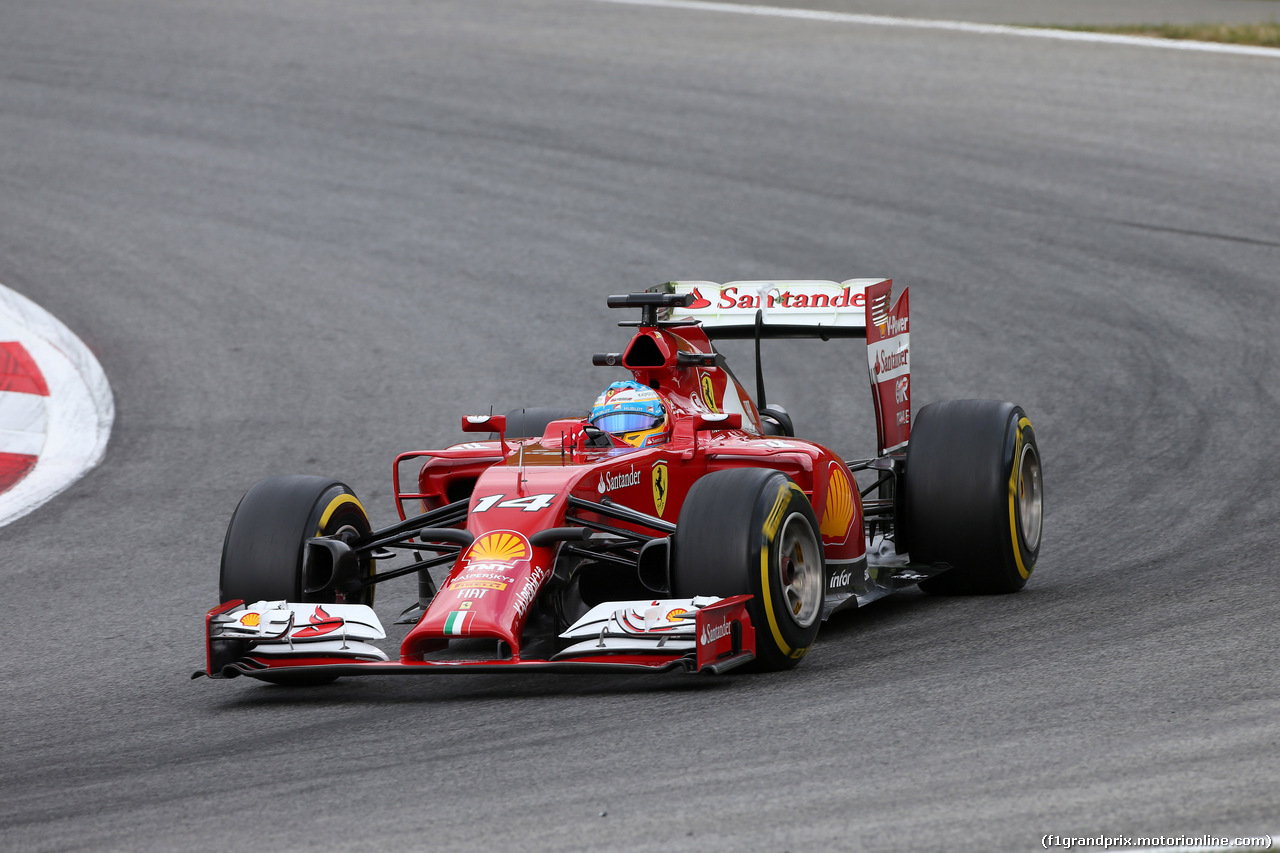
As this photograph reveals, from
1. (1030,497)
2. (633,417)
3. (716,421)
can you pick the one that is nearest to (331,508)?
(633,417)

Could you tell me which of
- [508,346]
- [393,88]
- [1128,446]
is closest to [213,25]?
[393,88]

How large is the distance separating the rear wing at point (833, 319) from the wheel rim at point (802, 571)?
1843 millimetres

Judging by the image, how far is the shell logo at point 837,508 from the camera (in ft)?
26.4

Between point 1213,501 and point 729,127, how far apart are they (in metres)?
11.3

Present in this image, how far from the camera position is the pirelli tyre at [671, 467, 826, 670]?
663 cm

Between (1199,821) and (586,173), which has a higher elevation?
(586,173)

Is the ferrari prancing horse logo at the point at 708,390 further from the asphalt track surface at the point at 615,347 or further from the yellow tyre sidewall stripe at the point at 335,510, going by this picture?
the yellow tyre sidewall stripe at the point at 335,510

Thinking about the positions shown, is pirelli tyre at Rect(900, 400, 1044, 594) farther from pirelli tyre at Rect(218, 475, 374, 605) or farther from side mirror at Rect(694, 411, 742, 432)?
pirelli tyre at Rect(218, 475, 374, 605)

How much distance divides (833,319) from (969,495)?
1351 mm

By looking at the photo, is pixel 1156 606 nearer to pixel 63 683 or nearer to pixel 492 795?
pixel 492 795

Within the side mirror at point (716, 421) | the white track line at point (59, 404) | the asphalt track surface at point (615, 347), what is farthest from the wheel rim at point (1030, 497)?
the white track line at point (59, 404)

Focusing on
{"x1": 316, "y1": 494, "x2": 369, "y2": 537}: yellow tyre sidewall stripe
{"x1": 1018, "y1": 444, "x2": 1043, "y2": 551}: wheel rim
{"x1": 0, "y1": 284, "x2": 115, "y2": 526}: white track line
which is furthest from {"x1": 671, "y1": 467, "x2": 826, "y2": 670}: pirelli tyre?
{"x1": 0, "y1": 284, "x2": 115, "y2": 526}: white track line

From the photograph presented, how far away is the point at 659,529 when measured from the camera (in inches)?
279

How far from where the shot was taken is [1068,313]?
49.9ft
